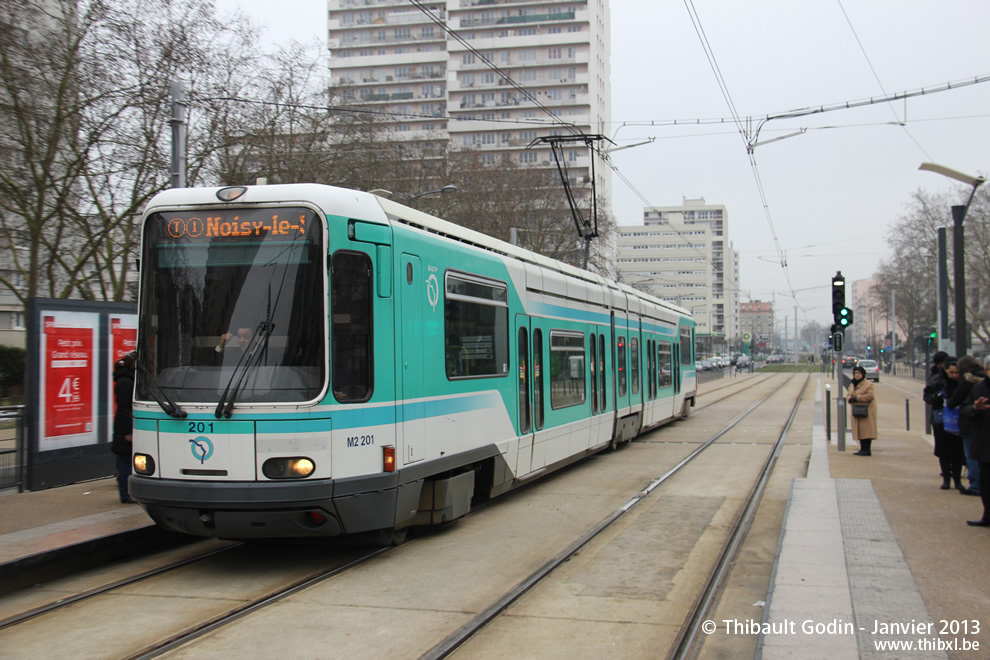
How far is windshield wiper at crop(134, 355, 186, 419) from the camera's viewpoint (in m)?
6.63

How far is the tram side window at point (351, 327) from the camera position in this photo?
22.0ft

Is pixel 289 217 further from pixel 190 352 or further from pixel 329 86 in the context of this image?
pixel 329 86

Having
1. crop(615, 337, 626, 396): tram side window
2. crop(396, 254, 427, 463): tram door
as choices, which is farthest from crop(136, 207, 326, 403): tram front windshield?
crop(615, 337, 626, 396): tram side window

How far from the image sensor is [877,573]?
6.42 metres

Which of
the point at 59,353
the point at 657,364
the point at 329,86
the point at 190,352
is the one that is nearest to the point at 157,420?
the point at 190,352

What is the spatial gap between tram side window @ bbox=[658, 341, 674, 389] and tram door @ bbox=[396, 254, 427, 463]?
12560mm

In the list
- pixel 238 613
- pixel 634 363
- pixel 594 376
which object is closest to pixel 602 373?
pixel 594 376

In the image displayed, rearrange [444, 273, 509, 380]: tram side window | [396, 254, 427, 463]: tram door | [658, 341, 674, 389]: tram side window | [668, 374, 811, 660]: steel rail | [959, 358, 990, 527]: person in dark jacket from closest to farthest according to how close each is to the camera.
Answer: [668, 374, 811, 660]: steel rail
[396, 254, 427, 463]: tram door
[959, 358, 990, 527]: person in dark jacket
[444, 273, 509, 380]: tram side window
[658, 341, 674, 389]: tram side window

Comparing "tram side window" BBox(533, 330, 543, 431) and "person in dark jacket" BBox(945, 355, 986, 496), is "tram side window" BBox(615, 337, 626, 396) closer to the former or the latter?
"tram side window" BBox(533, 330, 543, 431)

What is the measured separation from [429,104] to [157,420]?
89768mm

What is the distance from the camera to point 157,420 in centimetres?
677

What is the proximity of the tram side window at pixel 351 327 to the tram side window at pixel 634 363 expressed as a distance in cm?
1010

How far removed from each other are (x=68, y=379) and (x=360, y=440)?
5.38 metres

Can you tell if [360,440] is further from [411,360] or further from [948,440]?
[948,440]
